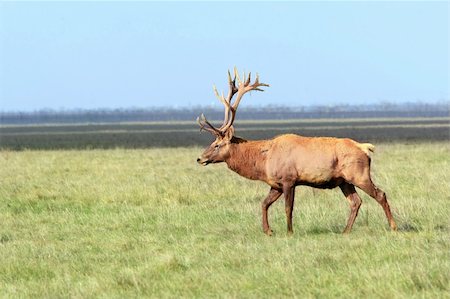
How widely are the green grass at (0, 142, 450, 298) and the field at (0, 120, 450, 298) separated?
0.06ft

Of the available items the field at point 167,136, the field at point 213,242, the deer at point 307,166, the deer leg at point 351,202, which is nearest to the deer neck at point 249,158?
the deer at point 307,166

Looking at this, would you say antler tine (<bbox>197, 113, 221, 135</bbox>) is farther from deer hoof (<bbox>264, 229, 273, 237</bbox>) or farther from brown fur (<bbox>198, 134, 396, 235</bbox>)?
deer hoof (<bbox>264, 229, 273, 237</bbox>)

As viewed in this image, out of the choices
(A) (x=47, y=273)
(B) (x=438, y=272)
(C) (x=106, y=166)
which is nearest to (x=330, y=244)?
(B) (x=438, y=272)

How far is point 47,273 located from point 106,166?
1643 centimetres

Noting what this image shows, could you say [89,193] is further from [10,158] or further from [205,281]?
[10,158]

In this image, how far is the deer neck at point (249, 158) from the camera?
12711 mm

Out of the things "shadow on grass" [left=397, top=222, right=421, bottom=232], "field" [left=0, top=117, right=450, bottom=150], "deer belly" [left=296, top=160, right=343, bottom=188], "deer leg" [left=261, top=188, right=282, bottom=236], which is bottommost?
"field" [left=0, top=117, right=450, bottom=150]

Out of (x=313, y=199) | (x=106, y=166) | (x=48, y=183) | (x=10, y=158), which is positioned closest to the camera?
(x=313, y=199)

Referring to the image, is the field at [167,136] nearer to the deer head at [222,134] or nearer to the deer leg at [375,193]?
the deer head at [222,134]

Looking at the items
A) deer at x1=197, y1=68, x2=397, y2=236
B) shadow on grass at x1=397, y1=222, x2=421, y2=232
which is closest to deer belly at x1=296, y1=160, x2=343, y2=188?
deer at x1=197, y1=68, x2=397, y2=236

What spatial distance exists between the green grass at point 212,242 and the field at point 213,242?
18 millimetres

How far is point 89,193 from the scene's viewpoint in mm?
17984

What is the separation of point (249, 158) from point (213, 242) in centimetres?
150

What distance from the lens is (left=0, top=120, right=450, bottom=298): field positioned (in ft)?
29.5
